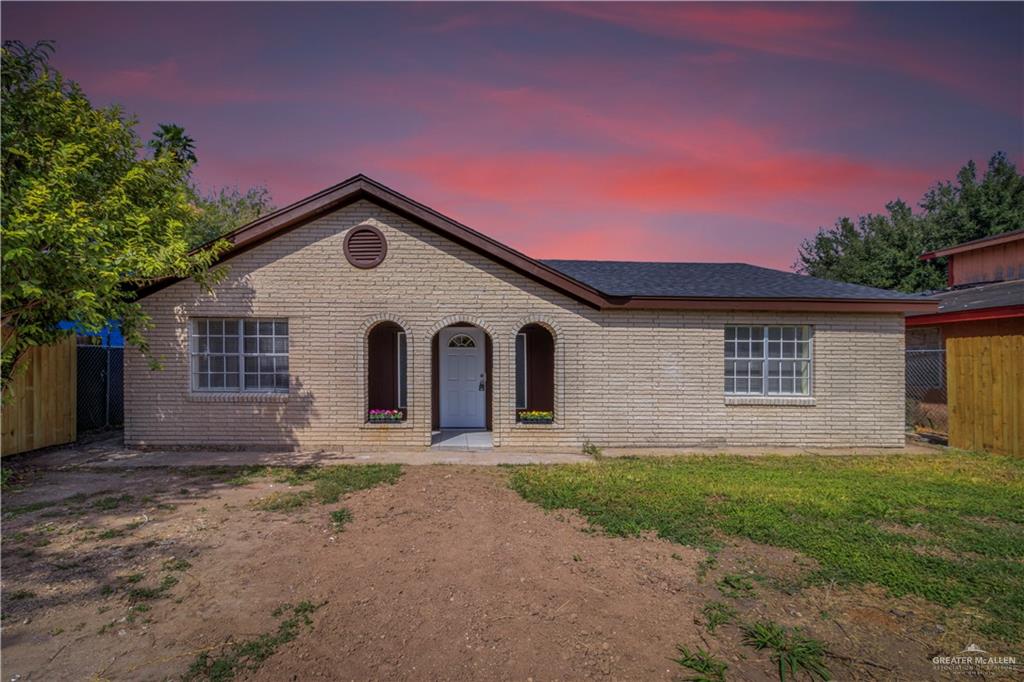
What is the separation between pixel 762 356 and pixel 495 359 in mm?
5869

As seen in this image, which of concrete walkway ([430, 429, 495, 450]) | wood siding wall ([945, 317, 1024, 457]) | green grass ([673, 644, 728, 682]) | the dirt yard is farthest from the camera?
concrete walkway ([430, 429, 495, 450])

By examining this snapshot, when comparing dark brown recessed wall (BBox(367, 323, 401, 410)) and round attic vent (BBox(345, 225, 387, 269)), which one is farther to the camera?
dark brown recessed wall (BBox(367, 323, 401, 410))

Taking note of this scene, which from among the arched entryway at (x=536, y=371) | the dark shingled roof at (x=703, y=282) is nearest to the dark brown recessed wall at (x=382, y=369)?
the arched entryway at (x=536, y=371)

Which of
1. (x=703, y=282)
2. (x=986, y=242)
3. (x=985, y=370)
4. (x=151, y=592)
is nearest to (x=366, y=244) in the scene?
(x=151, y=592)

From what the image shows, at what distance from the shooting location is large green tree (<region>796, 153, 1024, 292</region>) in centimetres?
2655

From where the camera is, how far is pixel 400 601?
388 centimetres

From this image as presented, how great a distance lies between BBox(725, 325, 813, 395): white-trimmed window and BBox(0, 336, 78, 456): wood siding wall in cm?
1363

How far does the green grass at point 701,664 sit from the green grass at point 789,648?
36cm

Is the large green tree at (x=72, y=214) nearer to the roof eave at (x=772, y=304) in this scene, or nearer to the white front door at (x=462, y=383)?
the white front door at (x=462, y=383)

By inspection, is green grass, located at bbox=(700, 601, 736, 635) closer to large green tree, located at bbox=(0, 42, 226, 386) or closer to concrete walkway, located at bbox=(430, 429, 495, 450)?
concrete walkway, located at bbox=(430, 429, 495, 450)

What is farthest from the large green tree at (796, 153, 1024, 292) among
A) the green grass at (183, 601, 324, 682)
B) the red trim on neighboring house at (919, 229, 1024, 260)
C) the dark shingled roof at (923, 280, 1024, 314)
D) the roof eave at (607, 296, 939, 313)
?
the green grass at (183, 601, 324, 682)

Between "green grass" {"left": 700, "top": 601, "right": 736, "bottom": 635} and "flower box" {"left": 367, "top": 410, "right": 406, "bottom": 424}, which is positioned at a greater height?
"flower box" {"left": 367, "top": 410, "right": 406, "bottom": 424}

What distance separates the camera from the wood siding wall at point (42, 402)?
28.6 feet

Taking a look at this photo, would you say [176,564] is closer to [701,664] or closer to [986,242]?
[701,664]
